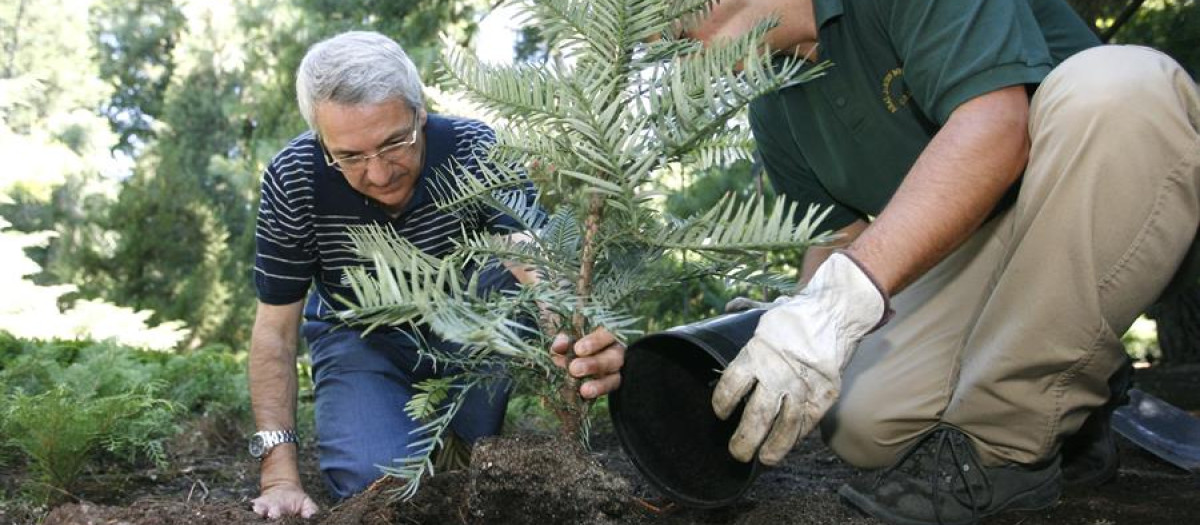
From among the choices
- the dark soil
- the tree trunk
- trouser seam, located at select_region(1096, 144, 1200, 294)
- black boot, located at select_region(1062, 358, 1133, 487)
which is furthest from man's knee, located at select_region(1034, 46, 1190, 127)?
the tree trunk

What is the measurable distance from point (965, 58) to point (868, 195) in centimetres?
69

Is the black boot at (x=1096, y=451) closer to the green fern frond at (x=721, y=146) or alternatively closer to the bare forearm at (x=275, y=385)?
the green fern frond at (x=721, y=146)

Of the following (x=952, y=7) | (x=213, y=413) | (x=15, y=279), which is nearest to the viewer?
(x=952, y=7)

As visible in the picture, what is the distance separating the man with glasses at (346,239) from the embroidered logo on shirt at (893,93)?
0.95m

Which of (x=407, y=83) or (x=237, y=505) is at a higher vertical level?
(x=407, y=83)

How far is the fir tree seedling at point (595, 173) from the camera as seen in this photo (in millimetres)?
1407

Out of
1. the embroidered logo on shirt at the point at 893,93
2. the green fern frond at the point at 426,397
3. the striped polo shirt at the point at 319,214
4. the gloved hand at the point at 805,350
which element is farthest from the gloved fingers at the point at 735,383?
the striped polo shirt at the point at 319,214

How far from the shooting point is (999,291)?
1971 mm

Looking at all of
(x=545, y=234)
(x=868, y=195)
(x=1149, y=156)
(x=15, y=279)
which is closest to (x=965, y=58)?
(x=1149, y=156)

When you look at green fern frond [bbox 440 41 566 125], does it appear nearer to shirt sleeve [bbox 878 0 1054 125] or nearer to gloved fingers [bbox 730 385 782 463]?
gloved fingers [bbox 730 385 782 463]

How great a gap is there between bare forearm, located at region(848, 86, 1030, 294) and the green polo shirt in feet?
0.20

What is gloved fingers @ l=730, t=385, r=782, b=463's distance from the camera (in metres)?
1.56

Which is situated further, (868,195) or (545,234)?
(868,195)

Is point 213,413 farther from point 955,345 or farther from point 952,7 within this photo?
point 952,7
